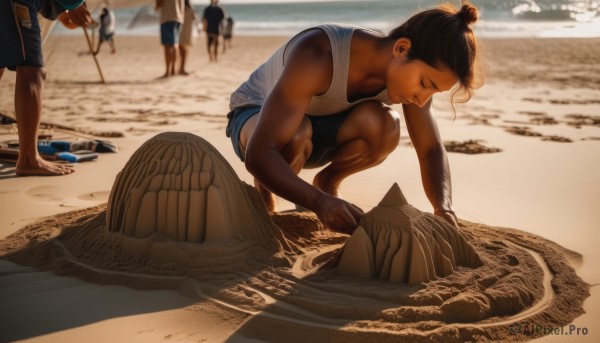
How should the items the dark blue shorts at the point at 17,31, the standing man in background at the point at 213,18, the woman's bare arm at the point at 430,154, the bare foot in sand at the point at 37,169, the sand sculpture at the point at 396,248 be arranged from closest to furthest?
the sand sculpture at the point at 396,248 < the woman's bare arm at the point at 430,154 < the dark blue shorts at the point at 17,31 < the bare foot in sand at the point at 37,169 < the standing man in background at the point at 213,18

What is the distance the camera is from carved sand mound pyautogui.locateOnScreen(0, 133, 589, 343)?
1.76 metres

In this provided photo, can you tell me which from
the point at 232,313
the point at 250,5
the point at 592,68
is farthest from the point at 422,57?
the point at 250,5

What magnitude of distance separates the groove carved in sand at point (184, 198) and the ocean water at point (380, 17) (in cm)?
1850

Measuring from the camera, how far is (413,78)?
2207 millimetres

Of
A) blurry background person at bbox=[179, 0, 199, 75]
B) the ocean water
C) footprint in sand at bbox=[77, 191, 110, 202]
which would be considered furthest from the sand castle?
the ocean water

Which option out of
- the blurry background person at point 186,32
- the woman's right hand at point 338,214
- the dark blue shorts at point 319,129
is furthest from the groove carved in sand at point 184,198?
the blurry background person at point 186,32

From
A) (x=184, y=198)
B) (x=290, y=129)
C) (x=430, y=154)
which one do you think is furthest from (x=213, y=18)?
(x=184, y=198)

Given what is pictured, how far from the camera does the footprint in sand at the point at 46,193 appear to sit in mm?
3135

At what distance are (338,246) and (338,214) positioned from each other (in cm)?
35

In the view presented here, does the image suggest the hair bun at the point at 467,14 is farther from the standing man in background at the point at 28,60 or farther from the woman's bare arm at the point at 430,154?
the standing man in background at the point at 28,60

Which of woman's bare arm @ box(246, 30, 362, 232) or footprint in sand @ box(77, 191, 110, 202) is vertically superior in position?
woman's bare arm @ box(246, 30, 362, 232)

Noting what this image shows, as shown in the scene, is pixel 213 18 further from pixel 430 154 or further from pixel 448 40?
pixel 448 40

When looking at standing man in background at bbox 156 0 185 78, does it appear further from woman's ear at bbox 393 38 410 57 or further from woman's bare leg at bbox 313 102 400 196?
woman's ear at bbox 393 38 410 57

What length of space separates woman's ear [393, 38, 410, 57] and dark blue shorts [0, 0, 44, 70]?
2.13 m
